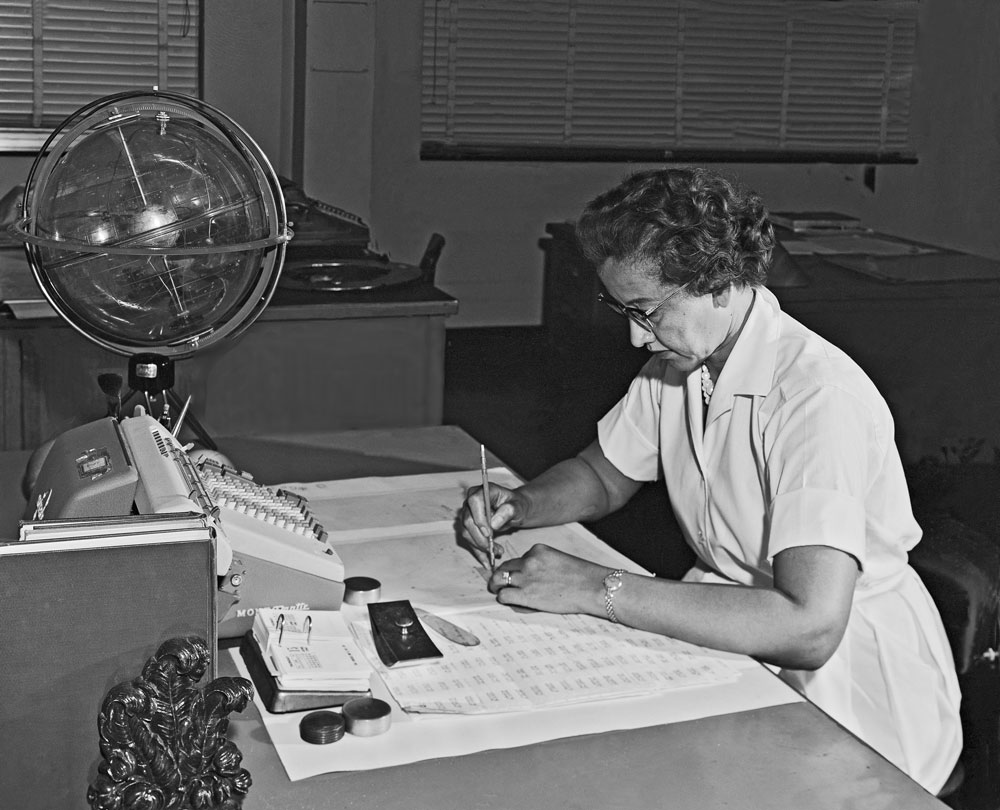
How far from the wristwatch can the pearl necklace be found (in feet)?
1.22

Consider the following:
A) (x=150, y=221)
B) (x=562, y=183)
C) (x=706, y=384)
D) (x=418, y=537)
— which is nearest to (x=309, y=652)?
(x=418, y=537)

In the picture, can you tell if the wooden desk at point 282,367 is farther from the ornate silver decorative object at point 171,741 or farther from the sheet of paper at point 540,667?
the ornate silver decorative object at point 171,741

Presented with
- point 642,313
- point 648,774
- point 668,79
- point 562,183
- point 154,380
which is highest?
point 668,79

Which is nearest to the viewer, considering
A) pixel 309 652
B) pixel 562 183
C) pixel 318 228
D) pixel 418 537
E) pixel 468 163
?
pixel 309 652

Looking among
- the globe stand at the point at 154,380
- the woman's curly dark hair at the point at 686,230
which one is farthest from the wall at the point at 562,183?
the woman's curly dark hair at the point at 686,230

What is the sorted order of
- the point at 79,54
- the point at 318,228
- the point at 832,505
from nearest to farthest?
1. the point at 832,505
2. the point at 318,228
3. the point at 79,54

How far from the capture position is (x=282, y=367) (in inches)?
120

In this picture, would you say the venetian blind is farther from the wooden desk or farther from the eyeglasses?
the eyeglasses

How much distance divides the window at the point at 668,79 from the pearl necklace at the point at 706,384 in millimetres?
4742

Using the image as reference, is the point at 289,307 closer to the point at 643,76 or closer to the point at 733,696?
the point at 733,696

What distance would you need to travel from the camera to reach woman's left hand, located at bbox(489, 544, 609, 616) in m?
1.41

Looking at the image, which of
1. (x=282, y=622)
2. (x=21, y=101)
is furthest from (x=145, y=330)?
(x=21, y=101)

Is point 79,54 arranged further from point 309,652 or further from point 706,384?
point 309,652

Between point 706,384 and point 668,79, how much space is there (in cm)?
535
